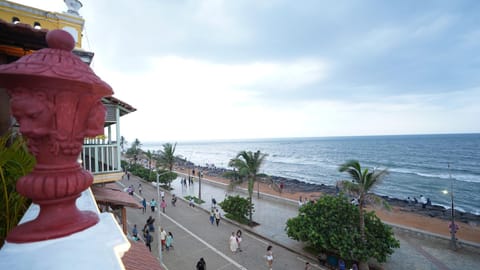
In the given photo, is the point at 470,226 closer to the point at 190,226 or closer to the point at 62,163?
the point at 190,226

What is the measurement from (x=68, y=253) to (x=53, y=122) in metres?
0.65

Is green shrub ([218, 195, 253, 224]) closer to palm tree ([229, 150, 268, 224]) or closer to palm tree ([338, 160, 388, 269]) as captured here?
palm tree ([229, 150, 268, 224])

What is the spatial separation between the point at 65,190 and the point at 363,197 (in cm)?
1343

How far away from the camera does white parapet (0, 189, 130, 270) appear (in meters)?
0.98

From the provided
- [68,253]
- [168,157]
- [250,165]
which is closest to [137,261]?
[68,253]

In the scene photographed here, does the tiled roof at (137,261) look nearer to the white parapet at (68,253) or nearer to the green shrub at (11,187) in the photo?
the white parapet at (68,253)

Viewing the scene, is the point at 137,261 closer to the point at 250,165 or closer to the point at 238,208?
the point at 250,165

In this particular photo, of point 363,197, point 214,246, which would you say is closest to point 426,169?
point 363,197

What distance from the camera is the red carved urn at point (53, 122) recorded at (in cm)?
109

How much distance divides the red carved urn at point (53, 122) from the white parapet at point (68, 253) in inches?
1.4

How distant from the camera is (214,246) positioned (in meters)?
14.2

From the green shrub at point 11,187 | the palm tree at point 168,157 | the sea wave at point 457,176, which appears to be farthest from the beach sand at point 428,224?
the sea wave at point 457,176

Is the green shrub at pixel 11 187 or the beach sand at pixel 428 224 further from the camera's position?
the beach sand at pixel 428 224

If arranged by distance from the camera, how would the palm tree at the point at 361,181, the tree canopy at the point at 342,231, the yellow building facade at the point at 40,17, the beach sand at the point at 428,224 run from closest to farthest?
the yellow building facade at the point at 40,17
the tree canopy at the point at 342,231
the palm tree at the point at 361,181
the beach sand at the point at 428,224
